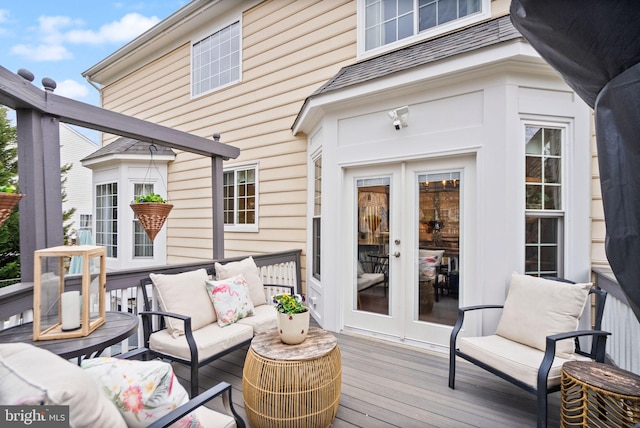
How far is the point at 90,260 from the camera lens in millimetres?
1953

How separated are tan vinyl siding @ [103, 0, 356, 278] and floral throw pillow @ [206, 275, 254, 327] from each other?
1856 mm

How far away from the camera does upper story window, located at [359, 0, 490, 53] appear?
378 cm

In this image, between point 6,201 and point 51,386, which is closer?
point 51,386

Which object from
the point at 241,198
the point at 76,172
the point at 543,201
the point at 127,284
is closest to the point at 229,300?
the point at 127,284

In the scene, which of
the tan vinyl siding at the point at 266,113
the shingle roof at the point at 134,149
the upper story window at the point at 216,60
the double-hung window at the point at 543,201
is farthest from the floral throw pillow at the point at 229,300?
the shingle roof at the point at 134,149

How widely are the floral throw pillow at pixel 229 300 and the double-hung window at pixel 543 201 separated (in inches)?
111

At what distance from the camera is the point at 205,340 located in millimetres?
2574

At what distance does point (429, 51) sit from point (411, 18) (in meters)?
1.01

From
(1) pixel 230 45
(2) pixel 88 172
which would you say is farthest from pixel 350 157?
(2) pixel 88 172

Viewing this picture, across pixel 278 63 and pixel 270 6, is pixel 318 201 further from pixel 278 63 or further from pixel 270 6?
pixel 270 6

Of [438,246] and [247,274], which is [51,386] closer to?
[247,274]

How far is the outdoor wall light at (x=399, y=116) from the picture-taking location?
3.33 m

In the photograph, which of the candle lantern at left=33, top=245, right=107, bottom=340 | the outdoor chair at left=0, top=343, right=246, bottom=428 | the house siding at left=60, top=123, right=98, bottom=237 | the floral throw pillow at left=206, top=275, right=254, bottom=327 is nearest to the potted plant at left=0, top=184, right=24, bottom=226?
the candle lantern at left=33, top=245, right=107, bottom=340
